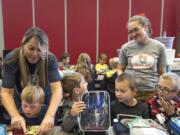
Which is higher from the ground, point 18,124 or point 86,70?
point 86,70

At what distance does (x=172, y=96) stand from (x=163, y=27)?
526 centimetres

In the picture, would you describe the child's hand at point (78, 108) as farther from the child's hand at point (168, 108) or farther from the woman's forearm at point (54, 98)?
the child's hand at point (168, 108)

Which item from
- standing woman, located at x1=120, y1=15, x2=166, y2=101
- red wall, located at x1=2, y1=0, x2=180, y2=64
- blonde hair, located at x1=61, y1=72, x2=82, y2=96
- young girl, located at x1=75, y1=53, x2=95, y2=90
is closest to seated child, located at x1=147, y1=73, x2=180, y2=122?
standing woman, located at x1=120, y1=15, x2=166, y2=101

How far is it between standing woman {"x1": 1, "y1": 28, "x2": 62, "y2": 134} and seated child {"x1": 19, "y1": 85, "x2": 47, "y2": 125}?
0.07 metres

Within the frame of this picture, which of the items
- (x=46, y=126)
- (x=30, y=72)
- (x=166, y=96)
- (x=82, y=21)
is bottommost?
(x=46, y=126)

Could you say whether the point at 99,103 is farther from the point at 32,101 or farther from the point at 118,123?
the point at 32,101

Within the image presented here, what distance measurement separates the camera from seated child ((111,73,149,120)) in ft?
6.56

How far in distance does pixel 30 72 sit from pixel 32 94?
0.19 metres

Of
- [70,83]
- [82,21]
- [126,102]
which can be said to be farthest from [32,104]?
[82,21]

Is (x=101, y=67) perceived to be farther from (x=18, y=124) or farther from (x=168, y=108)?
(x=18, y=124)

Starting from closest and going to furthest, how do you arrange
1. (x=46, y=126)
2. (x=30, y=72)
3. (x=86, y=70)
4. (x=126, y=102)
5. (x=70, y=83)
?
(x=46, y=126) → (x=30, y=72) → (x=126, y=102) → (x=70, y=83) → (x=86, y=70)

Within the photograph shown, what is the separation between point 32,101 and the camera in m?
1.82

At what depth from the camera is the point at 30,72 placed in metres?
1.92

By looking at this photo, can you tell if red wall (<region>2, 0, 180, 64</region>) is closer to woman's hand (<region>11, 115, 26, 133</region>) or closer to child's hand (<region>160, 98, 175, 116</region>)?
child's hand (<region>160, 98, 175, 116</region>)
